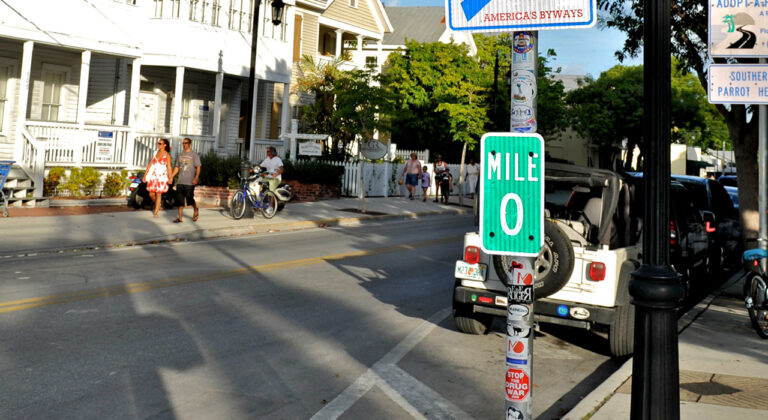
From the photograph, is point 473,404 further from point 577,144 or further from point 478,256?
point 577,144

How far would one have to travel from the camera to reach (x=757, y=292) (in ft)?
27.7

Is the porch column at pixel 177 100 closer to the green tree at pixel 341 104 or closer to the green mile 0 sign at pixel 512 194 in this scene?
the green tree at pixel 341 104

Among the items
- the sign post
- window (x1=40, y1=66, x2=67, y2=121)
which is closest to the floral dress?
window (x1=40, y1=66, x2=67, y2=121)

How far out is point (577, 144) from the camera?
6856cm

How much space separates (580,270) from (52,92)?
20479 millimetres

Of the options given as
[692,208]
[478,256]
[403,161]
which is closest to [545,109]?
[403,161]

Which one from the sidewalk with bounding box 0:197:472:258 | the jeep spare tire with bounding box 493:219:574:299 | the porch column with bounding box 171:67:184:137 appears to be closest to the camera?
the jeep spare tire with bounding box 493:219:574:299

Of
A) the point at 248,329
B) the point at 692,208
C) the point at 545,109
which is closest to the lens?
the point at 248,329

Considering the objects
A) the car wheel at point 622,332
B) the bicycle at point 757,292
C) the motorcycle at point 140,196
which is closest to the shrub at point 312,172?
the motorcycle at point 140,196

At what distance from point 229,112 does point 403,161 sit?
841 cm

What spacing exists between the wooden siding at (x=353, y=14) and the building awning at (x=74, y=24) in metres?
14.4

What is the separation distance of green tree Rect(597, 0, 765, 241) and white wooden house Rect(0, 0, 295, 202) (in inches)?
526

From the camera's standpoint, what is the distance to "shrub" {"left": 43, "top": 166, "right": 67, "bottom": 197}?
19.5m

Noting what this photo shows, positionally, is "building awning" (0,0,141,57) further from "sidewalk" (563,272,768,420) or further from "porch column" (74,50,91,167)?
"sidewalk" (563,272,768,420)
